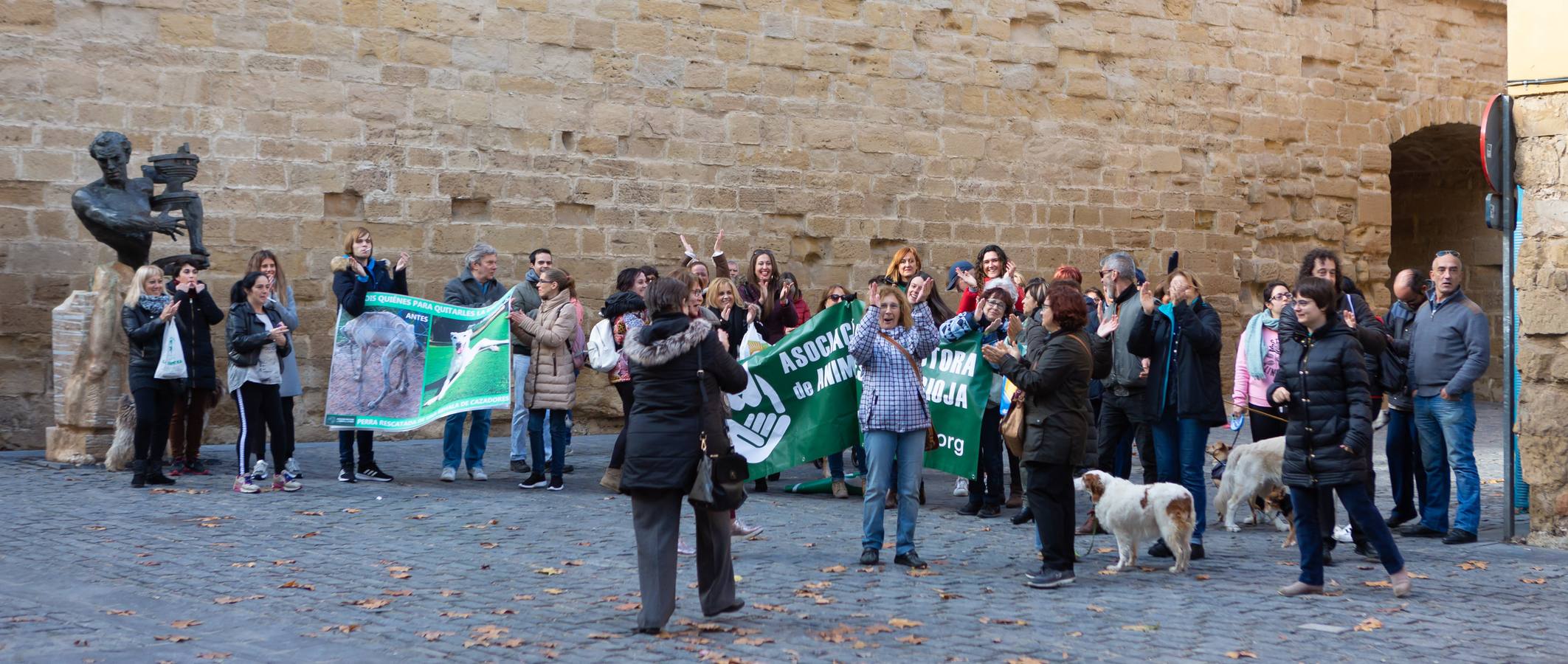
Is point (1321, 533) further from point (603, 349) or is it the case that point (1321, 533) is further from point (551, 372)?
point (551, 372)

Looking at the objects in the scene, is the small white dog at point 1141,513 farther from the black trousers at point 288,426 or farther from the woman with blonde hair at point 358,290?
the black trousers at point 288,426

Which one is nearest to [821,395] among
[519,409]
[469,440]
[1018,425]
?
[1018,425]

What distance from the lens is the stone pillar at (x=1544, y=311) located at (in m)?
8.23

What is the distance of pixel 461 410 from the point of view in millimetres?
10219

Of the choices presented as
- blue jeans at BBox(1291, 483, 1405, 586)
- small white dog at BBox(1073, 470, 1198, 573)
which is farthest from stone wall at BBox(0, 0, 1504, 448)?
blue jeans at BBox(1291, 483, 1405, 586)

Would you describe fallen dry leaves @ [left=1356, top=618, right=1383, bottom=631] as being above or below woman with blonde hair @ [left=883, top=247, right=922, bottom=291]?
below

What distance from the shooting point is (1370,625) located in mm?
6098

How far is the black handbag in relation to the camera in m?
5.98

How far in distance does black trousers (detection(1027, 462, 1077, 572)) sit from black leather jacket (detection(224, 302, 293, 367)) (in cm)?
530

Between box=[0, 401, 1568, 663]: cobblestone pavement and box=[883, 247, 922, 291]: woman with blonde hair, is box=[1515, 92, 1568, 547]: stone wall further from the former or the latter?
box=[883, 247, 922, 291]: woman with blonde hair

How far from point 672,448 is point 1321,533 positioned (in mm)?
3100

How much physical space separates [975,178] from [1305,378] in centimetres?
944

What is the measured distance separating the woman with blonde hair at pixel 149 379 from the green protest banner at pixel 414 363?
106cm

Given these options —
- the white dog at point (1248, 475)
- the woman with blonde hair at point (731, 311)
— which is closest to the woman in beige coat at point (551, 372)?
the woman with blonde hair at point (731, 311)
